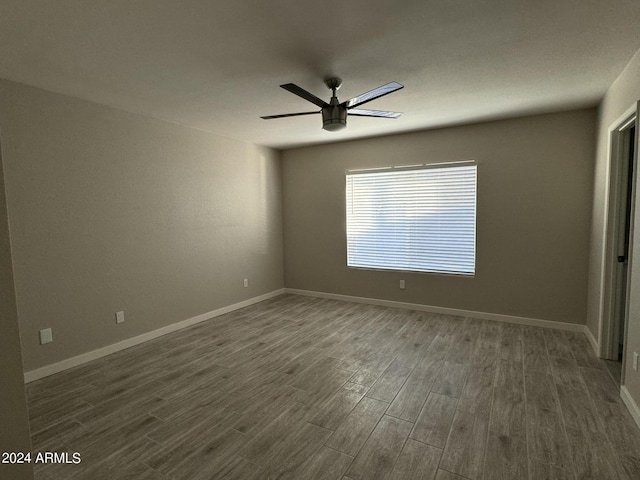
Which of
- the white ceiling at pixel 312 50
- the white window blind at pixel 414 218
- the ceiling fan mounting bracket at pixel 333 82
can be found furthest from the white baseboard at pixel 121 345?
the ceiling fan mounting bracket at pixel 333 82

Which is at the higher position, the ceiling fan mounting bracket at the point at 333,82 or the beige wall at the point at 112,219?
the ceiling fan mounting bracket at the point at 333,82

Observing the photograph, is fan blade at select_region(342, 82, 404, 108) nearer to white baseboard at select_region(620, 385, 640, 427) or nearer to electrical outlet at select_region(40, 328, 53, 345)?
white baseboard at select_region(620, 385, 640, 427)

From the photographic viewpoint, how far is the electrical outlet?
296 cm

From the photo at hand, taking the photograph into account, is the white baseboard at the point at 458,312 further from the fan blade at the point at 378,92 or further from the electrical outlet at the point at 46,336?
the electrical outlet at the point at 46,336

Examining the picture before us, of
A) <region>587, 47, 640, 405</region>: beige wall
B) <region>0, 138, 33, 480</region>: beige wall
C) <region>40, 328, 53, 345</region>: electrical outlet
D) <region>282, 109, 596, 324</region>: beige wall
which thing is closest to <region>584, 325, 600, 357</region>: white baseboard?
<region>587, 47, 640, 405</region>: beige wall

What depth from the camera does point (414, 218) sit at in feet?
15.7

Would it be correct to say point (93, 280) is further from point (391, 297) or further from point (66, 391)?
point (391, 297)

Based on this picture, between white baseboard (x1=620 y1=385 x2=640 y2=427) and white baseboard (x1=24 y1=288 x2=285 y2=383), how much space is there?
441 centimetres

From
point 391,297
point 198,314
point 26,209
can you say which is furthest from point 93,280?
point 391,297

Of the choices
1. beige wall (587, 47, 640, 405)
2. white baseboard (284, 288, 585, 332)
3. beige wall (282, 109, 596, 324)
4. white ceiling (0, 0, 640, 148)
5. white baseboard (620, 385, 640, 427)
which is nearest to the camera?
white ceiling (0, 0, 640, 148)

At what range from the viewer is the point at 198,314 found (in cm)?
448

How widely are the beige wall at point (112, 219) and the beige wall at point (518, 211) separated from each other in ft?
7.05

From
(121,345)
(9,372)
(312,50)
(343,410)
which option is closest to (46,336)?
(121,345)

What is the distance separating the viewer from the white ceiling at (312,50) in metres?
1.86
